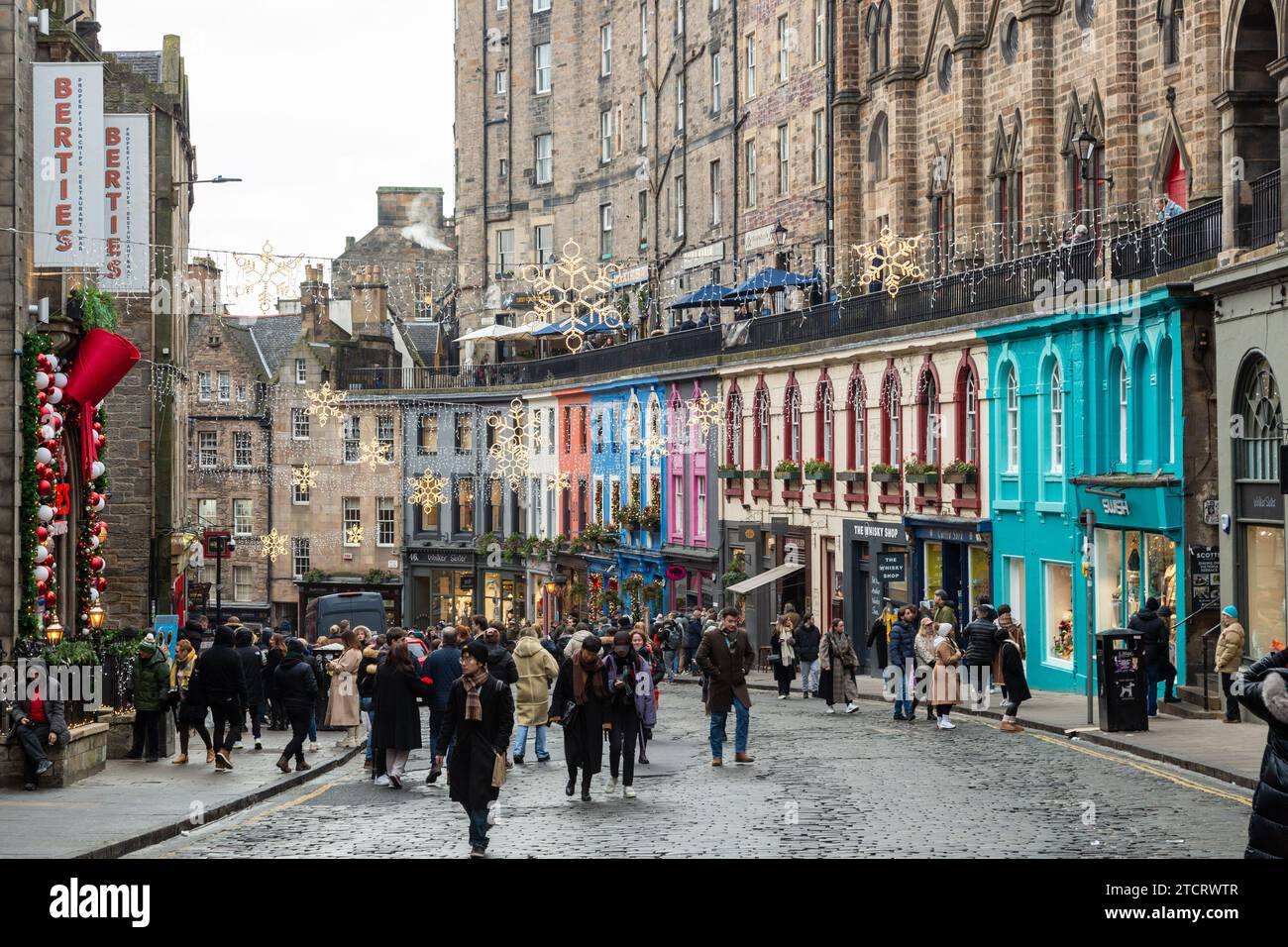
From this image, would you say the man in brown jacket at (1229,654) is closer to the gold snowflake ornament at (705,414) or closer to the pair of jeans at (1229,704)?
the pair of jeans at (1229,704)

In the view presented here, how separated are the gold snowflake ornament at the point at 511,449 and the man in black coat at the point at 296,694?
47.9m

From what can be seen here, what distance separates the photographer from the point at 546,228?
260 feet

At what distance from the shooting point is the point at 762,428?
172ft

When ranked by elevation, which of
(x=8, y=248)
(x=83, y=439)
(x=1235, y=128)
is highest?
(x=1235, y=128)

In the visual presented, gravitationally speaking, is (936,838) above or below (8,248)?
below

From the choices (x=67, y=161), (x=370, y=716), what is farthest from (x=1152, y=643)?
(x=67, y=161)

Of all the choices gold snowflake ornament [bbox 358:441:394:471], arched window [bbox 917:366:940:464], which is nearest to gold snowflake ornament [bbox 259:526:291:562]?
gold snowflake ornament [bbox 358:441:394:471]

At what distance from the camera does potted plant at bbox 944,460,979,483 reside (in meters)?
40.1

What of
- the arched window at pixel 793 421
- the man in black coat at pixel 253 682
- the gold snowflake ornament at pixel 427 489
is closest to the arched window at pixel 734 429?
the arched window at pixel 793 421

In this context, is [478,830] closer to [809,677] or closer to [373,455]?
[809,677]

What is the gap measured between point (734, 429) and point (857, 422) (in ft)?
27.3
